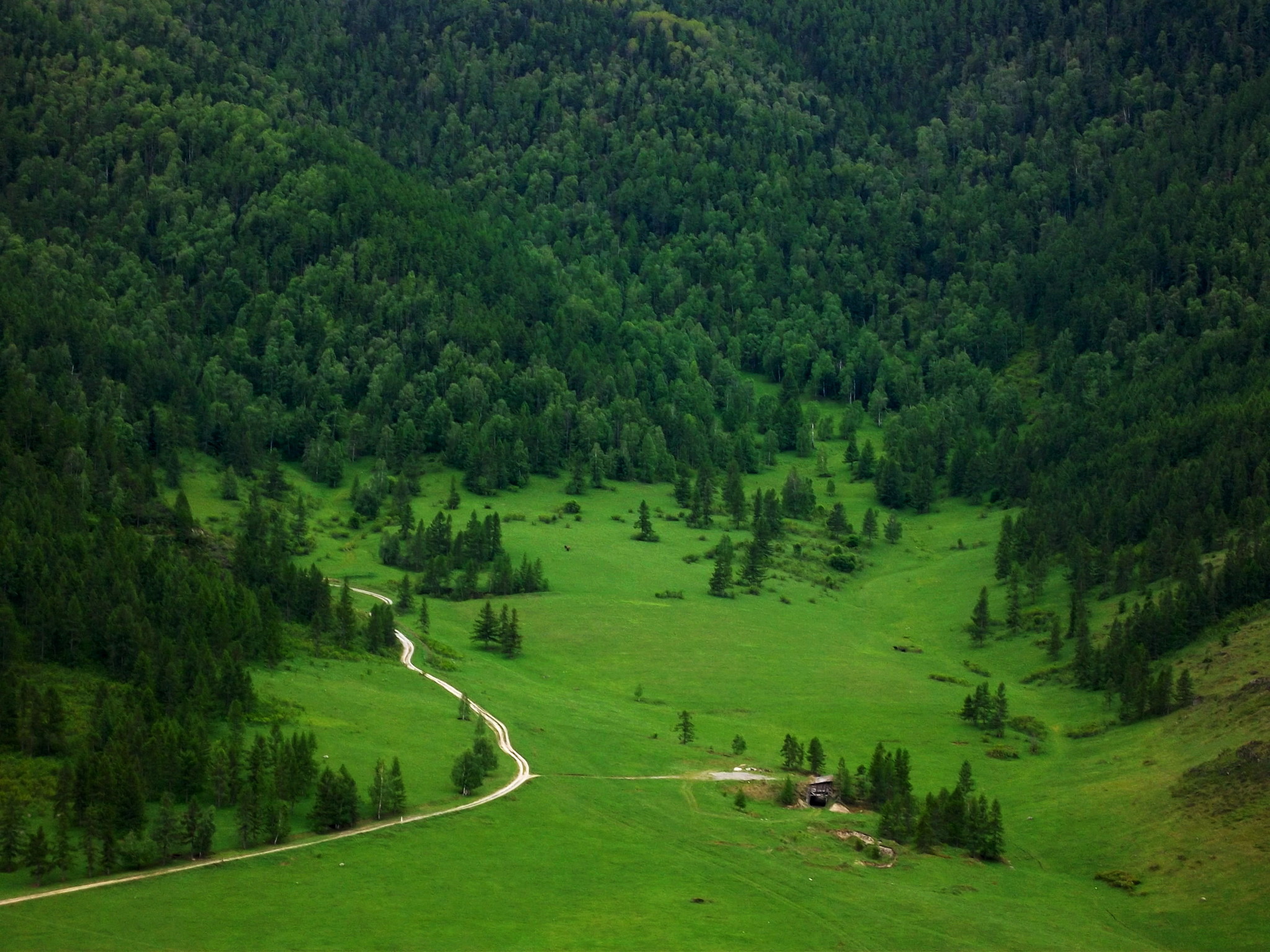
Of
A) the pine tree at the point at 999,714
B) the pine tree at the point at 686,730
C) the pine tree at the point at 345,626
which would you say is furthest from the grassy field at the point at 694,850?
the pine tree at the point at 345,626

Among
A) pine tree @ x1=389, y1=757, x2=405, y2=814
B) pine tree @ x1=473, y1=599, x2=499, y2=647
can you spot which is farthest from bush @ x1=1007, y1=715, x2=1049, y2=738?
pine tree @ x1=389, y1=757, x2=405, y2=814

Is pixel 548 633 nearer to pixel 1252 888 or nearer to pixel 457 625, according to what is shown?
pixel 457 625

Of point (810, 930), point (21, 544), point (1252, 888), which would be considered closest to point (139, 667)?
point (21, 544)

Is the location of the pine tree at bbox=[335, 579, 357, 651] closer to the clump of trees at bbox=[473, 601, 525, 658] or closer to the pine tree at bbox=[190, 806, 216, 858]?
the clump of trees at bbox=[473, 601, 525, 658]

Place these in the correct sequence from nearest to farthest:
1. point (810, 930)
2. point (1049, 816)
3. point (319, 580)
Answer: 1. point (810, 930)
2. point (1049, 816)
3. point (319, 580)

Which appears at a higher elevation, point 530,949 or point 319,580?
point 319,580

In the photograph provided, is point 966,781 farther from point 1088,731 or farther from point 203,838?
point 203,838
